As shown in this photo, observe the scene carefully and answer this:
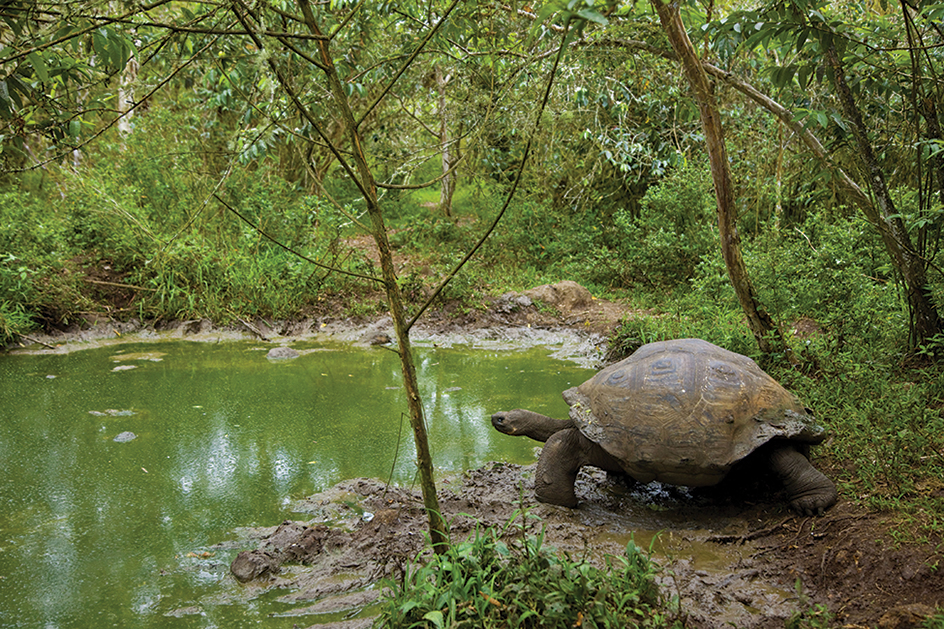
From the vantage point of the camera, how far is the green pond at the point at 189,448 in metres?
2.34

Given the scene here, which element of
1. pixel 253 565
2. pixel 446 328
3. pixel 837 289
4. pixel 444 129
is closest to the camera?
pixel 253 565

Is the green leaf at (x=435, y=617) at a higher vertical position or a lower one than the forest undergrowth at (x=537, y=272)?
lower

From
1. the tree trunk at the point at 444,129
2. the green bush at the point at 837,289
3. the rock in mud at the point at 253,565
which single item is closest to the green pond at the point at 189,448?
the rock in mud at the point at 253,565

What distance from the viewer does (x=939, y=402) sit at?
3.33 metres

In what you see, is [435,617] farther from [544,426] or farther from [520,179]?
[520,179]

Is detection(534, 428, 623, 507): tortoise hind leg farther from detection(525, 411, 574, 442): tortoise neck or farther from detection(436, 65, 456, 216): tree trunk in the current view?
detection(436, 65, 456, 216): tree trunk

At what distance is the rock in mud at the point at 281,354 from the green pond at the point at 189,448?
82mm

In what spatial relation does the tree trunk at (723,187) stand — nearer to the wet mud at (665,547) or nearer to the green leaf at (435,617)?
the wet mud at (665,547)

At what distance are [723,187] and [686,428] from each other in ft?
6.10

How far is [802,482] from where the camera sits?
278 centimetres

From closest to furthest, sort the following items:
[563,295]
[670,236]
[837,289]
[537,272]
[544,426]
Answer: [544,426], [837,289], [670,236], [563,295], [537,272]

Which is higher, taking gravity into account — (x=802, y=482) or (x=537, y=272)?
(x=537, y=272)

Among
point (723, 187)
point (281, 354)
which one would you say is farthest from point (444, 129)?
point (723, 187)

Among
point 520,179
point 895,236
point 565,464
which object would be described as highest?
point 520,179
